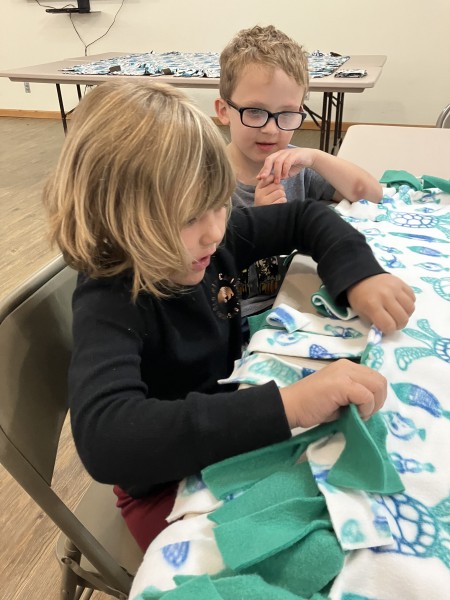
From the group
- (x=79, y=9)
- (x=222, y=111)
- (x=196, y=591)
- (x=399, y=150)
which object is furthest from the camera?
(x=79, y=9)

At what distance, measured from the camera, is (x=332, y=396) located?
18.5 inches

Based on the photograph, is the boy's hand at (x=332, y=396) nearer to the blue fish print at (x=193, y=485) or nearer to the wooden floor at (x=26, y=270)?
the blue fish print at (x=193, y=485)

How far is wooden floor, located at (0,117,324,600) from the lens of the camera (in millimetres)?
1171

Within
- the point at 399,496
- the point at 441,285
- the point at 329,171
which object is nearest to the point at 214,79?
the point at 329,171

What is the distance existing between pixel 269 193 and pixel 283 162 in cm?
7

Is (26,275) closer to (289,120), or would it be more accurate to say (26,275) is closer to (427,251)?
(289,120)

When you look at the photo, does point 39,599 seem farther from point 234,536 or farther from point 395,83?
point 395,83

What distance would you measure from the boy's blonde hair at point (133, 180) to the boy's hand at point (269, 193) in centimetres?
39

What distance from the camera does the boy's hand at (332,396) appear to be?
18.4 inches

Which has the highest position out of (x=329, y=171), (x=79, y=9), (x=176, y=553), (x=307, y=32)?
(x=176, y=553)

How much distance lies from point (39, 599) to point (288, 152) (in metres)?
1.12

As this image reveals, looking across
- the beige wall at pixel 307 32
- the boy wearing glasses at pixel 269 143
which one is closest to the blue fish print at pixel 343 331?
the boy wearing glasses at pixel 269 143

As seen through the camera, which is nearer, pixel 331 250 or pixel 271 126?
pixel 331 250

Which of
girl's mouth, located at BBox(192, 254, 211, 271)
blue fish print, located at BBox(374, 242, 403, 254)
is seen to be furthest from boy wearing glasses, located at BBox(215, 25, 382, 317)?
girl's mouth, located at BBox(192, 254, 211, 271)
